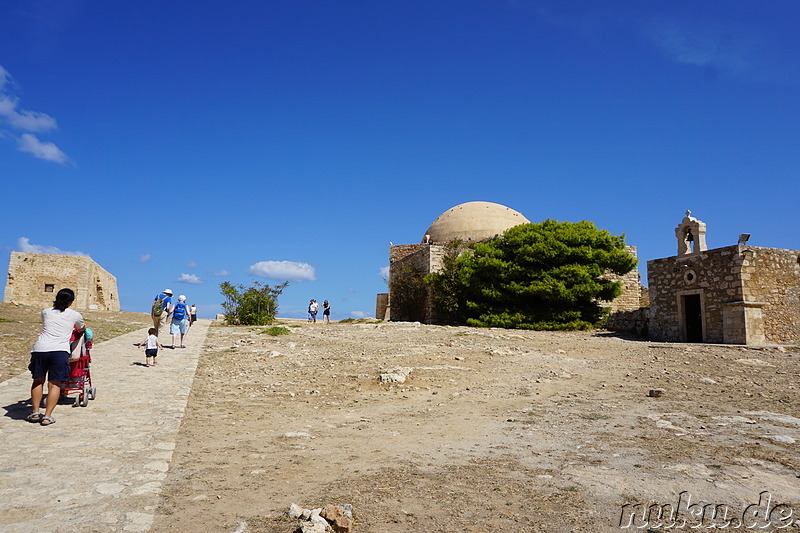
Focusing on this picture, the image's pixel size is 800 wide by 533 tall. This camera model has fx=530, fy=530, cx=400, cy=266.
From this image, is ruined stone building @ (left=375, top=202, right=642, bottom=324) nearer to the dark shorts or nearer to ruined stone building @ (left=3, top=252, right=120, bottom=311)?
ruined stone building @ (left=3, top=252, right=120, bottom=311)

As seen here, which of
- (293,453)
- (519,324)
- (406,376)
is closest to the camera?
(293,453)

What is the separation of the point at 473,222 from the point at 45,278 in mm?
25279

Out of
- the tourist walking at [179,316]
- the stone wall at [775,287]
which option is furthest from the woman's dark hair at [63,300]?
the stone wall at [775,287]

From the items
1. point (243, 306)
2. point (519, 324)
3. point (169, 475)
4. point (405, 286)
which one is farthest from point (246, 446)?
point (405, 286)

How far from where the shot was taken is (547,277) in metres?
19.7

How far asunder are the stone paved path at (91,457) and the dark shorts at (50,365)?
47 centimetres

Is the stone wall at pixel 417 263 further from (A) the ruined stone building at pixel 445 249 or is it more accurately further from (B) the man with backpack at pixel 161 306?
(B) the man with backpack at pixel 161 306

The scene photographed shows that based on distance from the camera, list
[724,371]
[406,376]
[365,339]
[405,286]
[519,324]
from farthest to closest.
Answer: [405,286] < [519,324] < [365,339] < [724,371] < [406,376]

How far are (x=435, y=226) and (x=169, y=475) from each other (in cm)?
2867

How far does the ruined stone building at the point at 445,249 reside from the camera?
25.1 m

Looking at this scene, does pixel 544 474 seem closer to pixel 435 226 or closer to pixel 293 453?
pixel 293 453

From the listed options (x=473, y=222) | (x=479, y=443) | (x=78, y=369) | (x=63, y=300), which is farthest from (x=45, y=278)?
(x=479, y=443)

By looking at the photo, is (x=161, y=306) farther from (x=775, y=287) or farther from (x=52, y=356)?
(x=775, y=287)

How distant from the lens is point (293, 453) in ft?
15.8
